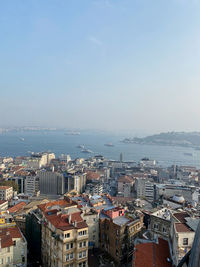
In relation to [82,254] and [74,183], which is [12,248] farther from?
[74,183]

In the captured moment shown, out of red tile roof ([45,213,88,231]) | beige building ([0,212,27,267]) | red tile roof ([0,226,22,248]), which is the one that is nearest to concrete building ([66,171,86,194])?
red tile roof ([0,226,22,248])

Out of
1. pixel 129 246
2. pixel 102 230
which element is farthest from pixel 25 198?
pixel 129 246

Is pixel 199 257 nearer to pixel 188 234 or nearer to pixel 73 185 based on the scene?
pixel 188 234

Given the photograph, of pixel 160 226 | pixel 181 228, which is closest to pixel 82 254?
pixel 160 226

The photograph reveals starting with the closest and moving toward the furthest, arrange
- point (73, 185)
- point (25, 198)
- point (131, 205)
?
point (131, 205)
point (25, 198)
point (73, 185)

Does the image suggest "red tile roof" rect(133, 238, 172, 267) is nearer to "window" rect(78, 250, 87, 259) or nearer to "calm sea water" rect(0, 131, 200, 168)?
"window" rect(78, 250, 87, 259)
